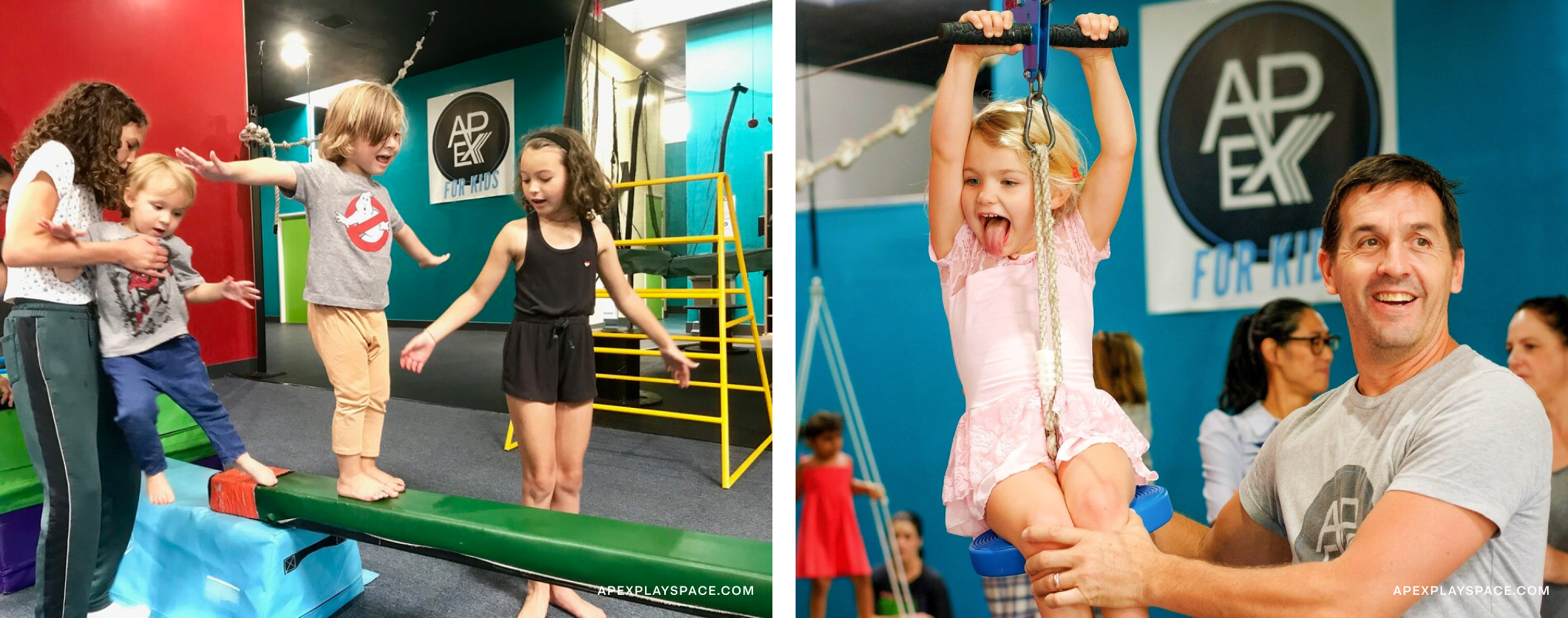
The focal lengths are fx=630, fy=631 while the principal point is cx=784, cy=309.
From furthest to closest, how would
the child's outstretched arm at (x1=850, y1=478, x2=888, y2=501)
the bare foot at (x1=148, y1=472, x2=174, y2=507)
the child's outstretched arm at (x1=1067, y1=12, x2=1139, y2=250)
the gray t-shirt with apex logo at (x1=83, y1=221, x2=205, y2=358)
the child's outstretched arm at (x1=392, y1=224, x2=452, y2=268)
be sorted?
the bare foot at (x1=148, y1=472, x2=174, y2=507) → the gray t-shirt with apex logo at (x1=83, y1=221, x2=205, y2=358) → the child's outstretched arm at (x1=392, y1=224, x2=452, y2=268) → the child's outstretched arm at (x1=850, y1=478, x2=888, y2=501) → the child's outstretched arm at (x1=1067, y1=12, x2=1139, y2=250)

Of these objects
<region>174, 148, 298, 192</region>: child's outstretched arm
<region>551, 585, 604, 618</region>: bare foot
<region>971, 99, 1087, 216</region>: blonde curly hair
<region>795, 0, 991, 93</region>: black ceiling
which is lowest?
<region>551, 585, 604, 618</region>: bare foot

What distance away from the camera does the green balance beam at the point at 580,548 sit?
1.22 m

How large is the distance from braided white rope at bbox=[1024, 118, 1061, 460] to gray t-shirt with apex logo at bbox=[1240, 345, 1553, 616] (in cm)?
40

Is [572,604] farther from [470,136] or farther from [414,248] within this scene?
[470,136]

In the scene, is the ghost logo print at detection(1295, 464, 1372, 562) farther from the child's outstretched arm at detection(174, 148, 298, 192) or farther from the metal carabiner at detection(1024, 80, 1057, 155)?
the child's outstretched arm at detection(174, 148, 298, 192)

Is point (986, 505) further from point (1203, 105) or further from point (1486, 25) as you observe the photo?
point (1486, 25)

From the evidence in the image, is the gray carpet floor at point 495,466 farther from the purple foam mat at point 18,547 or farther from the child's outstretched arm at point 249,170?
the purple foam mat at point 18,547

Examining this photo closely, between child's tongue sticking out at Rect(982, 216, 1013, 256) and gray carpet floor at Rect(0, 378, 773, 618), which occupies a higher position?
child's tongue sticking out at Rect(982, 216, 1013, 256)

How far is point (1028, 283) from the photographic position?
999 mm

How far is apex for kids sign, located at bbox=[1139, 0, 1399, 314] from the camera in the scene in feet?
3.01

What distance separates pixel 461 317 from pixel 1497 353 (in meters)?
1.74

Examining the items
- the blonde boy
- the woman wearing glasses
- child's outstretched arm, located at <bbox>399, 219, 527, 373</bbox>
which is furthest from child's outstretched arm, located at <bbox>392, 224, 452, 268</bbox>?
the woman wearing glasses

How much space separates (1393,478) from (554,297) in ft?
4.60

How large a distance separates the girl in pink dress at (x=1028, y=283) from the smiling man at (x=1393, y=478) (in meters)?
0.07
